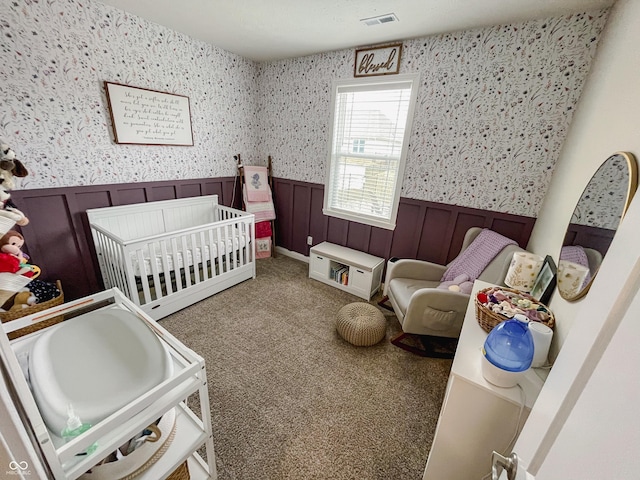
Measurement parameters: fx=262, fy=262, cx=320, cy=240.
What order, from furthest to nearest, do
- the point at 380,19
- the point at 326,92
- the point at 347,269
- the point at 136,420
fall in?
the point at 347,269, the point at 326,92, the point at 380,19, the point at 136,420

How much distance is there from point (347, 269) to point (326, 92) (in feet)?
6.36

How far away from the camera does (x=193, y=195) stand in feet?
9.86

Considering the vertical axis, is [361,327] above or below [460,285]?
below

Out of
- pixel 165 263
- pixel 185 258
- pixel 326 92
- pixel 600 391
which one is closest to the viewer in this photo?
pixel 600 391

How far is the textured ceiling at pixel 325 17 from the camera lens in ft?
5.55

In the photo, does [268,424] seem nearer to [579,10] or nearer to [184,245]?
[184,245]

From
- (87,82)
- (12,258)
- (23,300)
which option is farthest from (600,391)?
(87,82)

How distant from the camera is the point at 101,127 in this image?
2.22m

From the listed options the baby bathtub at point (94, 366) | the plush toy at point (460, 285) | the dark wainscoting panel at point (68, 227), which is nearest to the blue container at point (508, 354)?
the plush toy at point (460, 285)

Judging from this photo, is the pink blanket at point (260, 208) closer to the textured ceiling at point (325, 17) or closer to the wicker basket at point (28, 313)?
the textured ceiling at point (325, 17)

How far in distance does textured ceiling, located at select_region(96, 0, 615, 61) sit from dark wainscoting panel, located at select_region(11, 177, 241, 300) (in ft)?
4.84

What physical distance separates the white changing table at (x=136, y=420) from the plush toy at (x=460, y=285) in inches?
68.0

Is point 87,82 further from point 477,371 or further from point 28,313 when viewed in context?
point 477,371

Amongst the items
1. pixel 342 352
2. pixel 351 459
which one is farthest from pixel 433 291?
pixel 351 459
